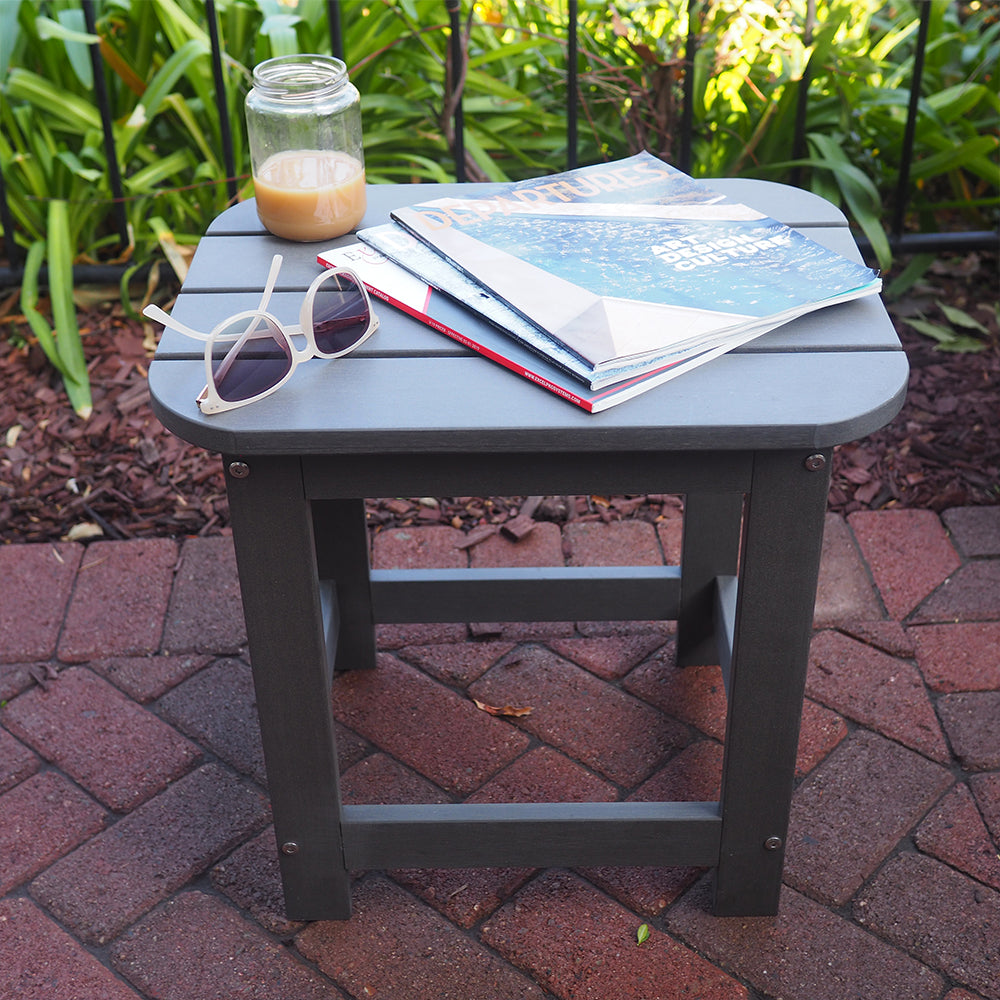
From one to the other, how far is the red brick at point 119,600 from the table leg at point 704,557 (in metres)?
0.92

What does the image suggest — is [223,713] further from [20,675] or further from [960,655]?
[960,655]

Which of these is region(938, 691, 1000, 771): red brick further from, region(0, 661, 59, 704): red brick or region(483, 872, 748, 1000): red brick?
region(0, 661, 59, 704): red brick

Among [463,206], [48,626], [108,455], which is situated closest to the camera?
[463,206]

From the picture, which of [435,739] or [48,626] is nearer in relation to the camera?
[435,739]

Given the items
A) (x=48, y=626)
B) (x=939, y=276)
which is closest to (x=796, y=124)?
(x=939, y=276)

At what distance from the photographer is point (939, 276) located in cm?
299

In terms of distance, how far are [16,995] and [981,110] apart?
2.91 meters

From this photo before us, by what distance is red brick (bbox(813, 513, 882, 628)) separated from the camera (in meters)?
2.09

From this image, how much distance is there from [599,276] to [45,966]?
1.14m

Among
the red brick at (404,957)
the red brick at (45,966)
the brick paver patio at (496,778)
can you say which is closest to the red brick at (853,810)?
the brick paver patio at (496,778)

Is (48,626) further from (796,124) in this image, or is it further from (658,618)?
(796,124)

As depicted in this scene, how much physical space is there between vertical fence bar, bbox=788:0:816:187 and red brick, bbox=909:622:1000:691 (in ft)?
4.18

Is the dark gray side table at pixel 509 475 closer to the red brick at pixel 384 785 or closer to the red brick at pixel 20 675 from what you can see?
the red brick at pixel 384 785

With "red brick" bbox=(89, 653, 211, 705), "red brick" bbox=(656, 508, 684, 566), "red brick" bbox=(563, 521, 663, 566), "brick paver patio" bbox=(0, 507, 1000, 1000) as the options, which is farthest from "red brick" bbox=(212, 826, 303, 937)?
"red brick" bbox=(656, 508, 684, 566)
